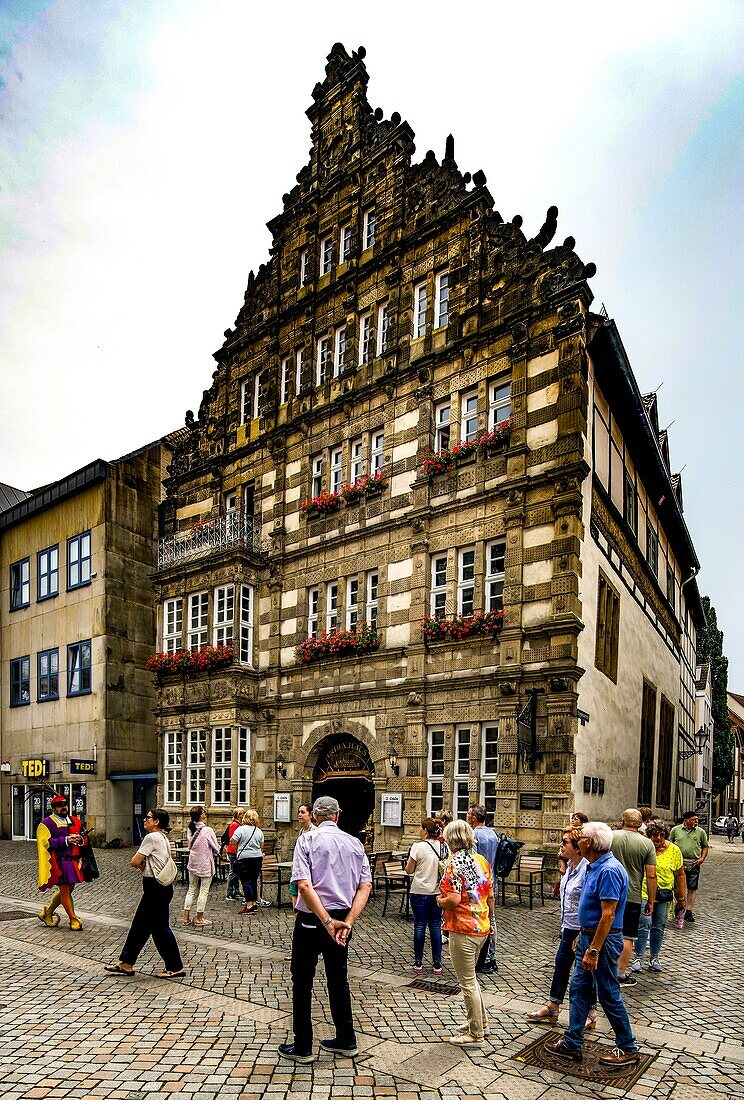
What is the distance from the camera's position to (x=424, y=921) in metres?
9.85

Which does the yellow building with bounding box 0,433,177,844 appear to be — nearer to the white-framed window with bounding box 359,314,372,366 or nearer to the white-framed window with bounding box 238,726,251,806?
the white-framed window with bounding box 238,726,251,806

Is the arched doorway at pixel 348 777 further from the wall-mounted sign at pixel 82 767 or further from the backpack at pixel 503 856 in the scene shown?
the wall-mounted sign at pixel 82 767

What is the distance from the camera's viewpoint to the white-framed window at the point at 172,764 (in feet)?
80.5

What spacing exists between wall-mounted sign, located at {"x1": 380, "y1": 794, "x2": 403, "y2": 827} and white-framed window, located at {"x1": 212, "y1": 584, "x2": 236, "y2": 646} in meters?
7.36

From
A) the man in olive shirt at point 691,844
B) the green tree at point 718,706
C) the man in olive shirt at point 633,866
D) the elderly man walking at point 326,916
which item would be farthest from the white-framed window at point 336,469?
the green tree at point 718,706

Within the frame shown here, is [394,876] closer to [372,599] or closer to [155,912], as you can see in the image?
[155,912]

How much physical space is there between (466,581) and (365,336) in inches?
324

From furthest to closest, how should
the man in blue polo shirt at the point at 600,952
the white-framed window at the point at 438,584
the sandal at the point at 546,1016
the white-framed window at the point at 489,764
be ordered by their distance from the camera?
the white-framed window at the point at 438,584 < the white-framed window at the point at 489,764 < the sandal at the point at 546,1016 < the man in blue polo shirt at the point at 600,952

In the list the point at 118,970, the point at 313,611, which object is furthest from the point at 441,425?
the point at 118,970

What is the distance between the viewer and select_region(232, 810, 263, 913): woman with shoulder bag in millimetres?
14172

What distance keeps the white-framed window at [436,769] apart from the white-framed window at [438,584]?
9.18ft

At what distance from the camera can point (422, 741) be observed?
60.6ft

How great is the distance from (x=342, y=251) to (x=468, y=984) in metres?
21.1

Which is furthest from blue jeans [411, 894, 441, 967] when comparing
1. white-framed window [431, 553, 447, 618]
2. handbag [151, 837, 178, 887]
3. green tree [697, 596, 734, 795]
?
green tree [697, 596, 734, 795]
